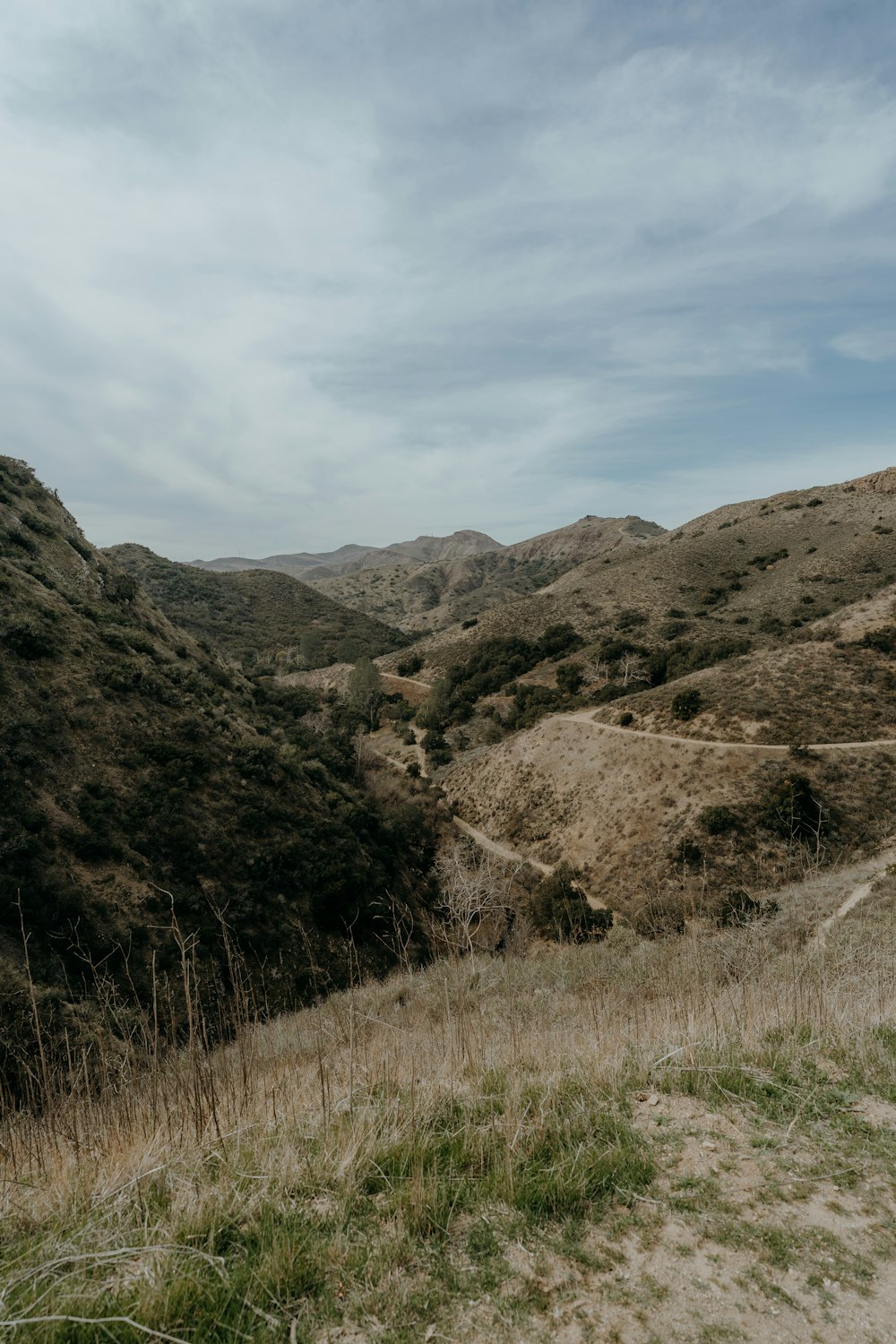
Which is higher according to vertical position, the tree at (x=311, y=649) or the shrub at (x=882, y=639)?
the tree at (x=311, y=649)

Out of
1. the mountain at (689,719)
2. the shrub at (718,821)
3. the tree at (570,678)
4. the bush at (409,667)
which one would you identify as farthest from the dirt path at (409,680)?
the shrub at (718,821)

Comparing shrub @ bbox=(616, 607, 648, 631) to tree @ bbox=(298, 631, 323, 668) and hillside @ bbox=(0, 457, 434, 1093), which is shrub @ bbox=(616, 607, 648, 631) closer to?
hillside @ bbox=(0, 457, 434, 1093)

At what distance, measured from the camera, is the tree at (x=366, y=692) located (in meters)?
54.1

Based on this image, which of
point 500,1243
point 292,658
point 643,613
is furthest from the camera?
point 292,658

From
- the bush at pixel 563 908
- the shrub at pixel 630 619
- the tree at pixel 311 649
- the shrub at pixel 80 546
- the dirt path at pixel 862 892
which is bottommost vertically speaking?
the bush at pixel 563 908

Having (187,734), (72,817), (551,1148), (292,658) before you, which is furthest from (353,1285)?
(292,658)

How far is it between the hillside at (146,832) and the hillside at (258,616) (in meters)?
42.4

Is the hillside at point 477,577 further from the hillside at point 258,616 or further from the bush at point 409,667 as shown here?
the bush at point 409,667

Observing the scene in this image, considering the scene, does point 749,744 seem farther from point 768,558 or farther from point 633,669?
point 768,558

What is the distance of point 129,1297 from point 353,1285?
0.92m

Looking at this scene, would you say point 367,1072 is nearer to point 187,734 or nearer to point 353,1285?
point 353,1285

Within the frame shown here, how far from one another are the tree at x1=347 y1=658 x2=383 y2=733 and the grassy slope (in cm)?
4923

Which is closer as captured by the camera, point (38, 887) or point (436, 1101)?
point (436, 1101)

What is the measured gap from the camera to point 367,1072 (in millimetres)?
4789
